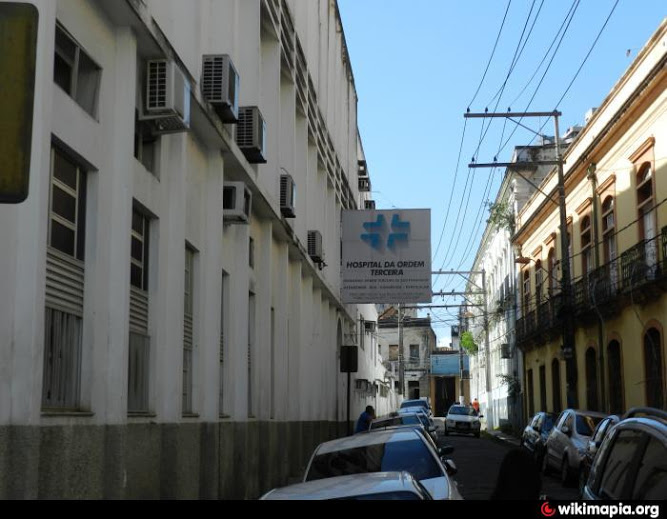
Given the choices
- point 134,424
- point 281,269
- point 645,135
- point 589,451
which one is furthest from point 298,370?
point 134,424

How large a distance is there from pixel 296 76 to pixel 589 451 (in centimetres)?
1154

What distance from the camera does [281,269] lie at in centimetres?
2106

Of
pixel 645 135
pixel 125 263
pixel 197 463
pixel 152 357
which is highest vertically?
pixel 645 135

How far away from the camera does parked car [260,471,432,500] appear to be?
6.58 meters

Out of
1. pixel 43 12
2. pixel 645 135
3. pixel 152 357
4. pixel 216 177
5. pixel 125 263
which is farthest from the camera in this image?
pixel 645 135

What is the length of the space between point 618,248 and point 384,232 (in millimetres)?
7250

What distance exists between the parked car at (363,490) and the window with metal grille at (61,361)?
7.93ft

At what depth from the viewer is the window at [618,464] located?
20.9 feet

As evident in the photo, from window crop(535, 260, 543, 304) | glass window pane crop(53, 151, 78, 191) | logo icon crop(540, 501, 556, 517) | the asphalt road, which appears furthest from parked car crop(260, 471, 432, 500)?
window crop(535, 260, 543, 304)

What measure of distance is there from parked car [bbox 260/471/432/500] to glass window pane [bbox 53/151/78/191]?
348cm

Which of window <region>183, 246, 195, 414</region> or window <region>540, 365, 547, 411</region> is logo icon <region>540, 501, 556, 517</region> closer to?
window <region>183, 246, 195, 414</region>

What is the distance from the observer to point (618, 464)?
21.7ft

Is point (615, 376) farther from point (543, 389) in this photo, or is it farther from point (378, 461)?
point (378, 461)

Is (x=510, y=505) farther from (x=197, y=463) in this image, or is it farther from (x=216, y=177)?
(x=216, y=177)
